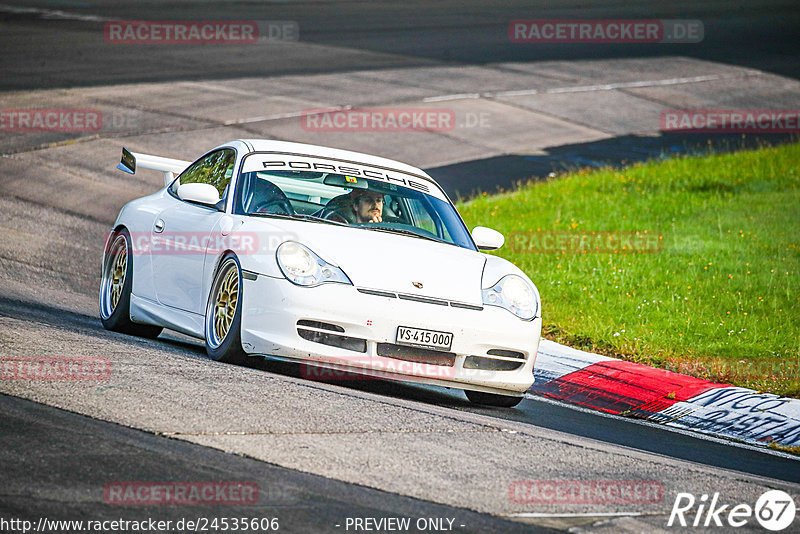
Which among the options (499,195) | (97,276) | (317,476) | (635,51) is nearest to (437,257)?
(317,476)

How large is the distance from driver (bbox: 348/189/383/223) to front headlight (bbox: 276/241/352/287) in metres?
1.02

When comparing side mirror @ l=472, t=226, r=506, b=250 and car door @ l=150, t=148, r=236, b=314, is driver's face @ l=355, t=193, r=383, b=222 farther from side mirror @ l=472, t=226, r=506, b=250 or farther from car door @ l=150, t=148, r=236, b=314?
car door @ l=150, t=148, r=236, b=314

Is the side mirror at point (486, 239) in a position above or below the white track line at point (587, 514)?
above

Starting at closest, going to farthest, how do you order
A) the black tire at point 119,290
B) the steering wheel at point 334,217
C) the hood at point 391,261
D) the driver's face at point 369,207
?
the hood at point 391,261 < the steering wheel at point 334,217 < the driver's face at point 369,207 < the black tire at point 119,290

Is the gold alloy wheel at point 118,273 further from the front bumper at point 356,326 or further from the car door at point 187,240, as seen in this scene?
the front bumper at point 356,326

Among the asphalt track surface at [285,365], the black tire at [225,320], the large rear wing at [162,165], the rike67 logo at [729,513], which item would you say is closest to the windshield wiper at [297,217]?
the black tire at [225,320]

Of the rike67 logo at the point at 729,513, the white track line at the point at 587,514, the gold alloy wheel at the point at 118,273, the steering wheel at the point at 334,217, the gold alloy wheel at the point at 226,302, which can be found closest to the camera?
the white track line at the point at 587,514

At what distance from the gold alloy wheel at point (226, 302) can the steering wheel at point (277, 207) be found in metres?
0.59

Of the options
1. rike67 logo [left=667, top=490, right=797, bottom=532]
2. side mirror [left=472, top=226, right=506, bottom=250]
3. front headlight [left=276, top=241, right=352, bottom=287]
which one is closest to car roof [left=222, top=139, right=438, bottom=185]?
side mirror [left=472, top=226, right=506, bottom=250]

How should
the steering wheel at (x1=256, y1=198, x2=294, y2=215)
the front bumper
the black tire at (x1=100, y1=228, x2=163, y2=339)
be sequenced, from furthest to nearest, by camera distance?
the black tire at (x1=100, y1=228, x2=163, y2=339)
the steering wheel at (x1=256, y1=198, x2=294, y2=215)
the front bumper

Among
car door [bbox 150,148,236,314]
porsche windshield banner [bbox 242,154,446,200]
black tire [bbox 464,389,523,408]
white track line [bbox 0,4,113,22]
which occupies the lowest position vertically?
black tire [bbox 464,389,523,408]

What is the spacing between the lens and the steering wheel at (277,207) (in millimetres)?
8094

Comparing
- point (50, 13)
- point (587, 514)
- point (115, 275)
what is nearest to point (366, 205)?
point (115, 275)

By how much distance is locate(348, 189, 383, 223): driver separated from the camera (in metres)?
8.38
